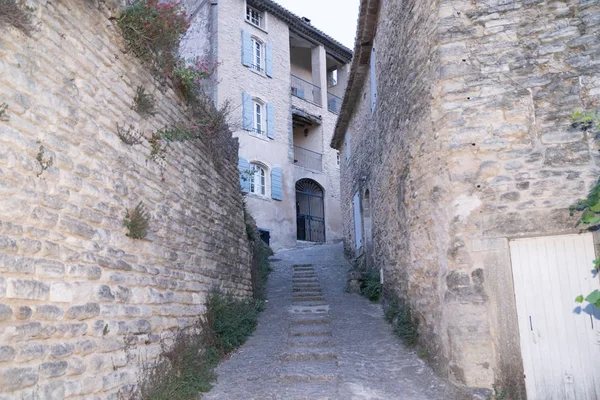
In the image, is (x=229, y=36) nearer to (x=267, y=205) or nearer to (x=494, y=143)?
(x=267, y=205)

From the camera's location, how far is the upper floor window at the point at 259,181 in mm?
16186

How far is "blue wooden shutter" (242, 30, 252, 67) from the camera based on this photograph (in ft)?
53.6

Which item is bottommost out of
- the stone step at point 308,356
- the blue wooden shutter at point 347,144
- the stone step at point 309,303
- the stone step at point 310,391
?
the stone step at point 310,391

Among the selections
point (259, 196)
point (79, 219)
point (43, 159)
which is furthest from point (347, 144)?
point (43, 159)

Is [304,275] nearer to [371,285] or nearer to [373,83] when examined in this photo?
[371,285]

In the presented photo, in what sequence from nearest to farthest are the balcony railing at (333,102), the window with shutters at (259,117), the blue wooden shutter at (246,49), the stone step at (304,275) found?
the stone step at (304,275), the blue wooden shutter at (246,49), the window with shutters at (259,117), the balcony railing at (333,102)

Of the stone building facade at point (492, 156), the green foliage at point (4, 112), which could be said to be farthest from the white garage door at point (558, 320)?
the green foliage at point (4, 112)

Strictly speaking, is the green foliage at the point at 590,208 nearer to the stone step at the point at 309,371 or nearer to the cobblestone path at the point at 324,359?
the cobblestone path at the point at 324,359

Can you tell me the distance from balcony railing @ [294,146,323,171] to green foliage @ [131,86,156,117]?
47.4ft

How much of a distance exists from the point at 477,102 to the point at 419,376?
3.18m

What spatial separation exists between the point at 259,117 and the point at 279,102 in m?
1.27

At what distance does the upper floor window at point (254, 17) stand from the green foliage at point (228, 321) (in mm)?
12654

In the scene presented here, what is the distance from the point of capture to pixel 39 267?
3.21 meters

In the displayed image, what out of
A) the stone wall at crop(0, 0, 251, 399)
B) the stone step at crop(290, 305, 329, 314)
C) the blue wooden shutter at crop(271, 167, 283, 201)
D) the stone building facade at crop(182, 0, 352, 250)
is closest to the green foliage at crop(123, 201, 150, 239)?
the stone wall at crop(0, 0, 251, 399)
